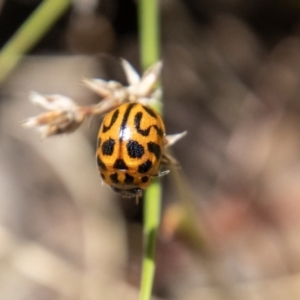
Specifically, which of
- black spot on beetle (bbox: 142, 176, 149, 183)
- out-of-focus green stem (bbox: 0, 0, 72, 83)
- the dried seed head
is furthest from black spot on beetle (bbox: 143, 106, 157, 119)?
out-of-focus green stem (bbox: 0, 0, 72, 83)

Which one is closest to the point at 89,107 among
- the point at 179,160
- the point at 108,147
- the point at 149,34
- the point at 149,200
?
the point at 108,147

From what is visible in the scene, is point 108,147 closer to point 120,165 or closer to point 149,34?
point 120,165

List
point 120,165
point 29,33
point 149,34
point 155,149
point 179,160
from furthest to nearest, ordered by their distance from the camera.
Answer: point 179,160, point 29,33, point 149,34, point 120,165, point 155,149

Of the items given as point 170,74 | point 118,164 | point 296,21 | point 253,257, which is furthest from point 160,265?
point 296,21

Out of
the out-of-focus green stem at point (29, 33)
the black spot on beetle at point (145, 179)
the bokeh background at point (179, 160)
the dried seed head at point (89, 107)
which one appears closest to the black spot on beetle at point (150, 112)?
the dried seed head at point (89, 107)

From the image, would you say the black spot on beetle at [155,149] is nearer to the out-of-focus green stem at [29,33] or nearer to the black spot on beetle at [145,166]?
the black spot on beetle at [145,166]

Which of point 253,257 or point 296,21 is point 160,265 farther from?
point 296,21

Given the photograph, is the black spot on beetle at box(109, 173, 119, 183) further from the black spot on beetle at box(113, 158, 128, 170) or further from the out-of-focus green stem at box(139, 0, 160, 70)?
the out-of-focus green stem at box(139, 0, 160, 70)
